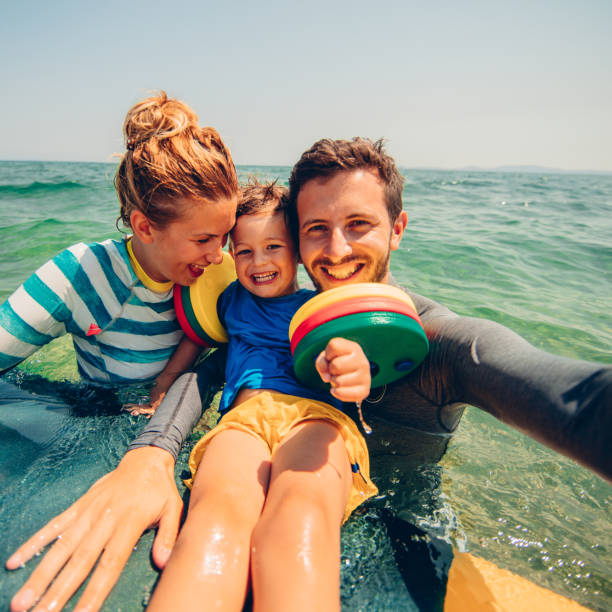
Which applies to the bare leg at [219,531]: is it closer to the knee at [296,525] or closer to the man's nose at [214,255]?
the knee at [296,525]

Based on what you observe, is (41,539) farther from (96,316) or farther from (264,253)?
(264,253)

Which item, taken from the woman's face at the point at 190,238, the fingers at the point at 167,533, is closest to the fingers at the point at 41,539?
the fingers at the point at 167,533

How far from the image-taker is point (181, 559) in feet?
5.09

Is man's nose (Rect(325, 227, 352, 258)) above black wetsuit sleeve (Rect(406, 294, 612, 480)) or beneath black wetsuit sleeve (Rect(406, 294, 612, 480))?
above

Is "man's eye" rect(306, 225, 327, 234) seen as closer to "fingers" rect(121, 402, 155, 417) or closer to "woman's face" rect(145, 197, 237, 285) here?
"woman's face" rect(145, 197, 237, 285)

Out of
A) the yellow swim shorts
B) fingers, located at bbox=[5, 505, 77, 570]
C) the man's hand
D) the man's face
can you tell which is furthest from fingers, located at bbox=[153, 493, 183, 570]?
the man's face

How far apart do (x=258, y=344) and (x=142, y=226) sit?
42.5 inches

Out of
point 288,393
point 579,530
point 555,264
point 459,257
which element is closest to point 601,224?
point 555,264

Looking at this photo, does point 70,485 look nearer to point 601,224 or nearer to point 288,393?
point 288,393

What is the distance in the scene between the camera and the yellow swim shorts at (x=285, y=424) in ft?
7.16

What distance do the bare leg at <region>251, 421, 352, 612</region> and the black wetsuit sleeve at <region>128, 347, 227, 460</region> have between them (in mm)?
694

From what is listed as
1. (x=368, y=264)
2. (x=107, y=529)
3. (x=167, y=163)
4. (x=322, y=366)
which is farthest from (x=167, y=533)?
(x=167, y=163)

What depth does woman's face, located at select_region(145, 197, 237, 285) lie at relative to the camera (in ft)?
8.52

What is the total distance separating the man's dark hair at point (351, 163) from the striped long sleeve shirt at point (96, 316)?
54.0 inches
